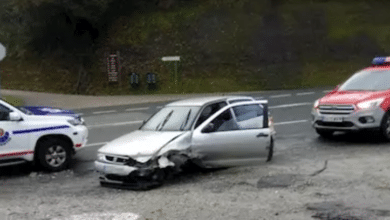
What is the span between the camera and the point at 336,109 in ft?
42.4

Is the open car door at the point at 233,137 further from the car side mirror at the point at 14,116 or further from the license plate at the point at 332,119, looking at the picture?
the car side mirror at the point at 14,116

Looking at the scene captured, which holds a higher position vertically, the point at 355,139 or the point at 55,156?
the point at 55,156

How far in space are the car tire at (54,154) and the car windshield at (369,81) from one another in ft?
23.6

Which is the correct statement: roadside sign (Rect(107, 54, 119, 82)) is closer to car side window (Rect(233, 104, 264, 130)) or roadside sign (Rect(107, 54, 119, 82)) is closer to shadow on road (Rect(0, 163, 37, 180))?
shadow on road (Rect(0, 163, 37, 180))

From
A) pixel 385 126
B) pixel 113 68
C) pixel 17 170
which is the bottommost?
pixel 17 170

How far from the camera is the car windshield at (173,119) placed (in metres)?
10.2

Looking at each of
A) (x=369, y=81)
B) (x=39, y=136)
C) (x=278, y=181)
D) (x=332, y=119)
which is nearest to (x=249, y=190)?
(x=278, y=181)

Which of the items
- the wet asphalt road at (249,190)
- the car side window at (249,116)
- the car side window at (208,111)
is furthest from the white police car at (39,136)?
the car side window at (249,116)

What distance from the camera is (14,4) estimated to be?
3916 centimetres

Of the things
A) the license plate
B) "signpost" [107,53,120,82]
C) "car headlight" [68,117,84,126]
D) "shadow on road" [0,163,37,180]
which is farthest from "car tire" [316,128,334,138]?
"signpost" [107,53,120,82]

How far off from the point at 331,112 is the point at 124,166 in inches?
233

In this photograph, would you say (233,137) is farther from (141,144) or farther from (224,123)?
(141,144)

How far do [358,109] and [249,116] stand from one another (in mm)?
3367

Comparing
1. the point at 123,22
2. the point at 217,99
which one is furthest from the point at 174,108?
the point at 123,22
